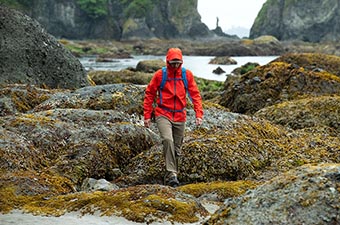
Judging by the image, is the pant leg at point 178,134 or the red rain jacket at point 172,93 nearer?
the red rain jacket at point 172,93

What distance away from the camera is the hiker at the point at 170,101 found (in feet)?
28.3

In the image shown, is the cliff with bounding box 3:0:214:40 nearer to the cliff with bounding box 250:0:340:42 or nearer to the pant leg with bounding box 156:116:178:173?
the cliff with bounding box 250:0:340:42

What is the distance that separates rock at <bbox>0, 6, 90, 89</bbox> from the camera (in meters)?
14.2

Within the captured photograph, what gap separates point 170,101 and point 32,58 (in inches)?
283

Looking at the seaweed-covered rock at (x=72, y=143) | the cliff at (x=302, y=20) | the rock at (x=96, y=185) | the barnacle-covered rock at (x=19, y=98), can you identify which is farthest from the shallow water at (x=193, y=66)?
the cliff at (x=302, y=20)

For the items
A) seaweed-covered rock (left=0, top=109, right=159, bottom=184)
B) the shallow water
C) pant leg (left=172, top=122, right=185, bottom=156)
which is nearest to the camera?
seaweed-covered rock (left=0, top=109, right=159, bottom=184)

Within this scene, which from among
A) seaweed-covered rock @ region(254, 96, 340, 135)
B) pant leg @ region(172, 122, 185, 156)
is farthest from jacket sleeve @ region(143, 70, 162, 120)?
seaweed-covered rock @ region(254, 96, 340, 135)

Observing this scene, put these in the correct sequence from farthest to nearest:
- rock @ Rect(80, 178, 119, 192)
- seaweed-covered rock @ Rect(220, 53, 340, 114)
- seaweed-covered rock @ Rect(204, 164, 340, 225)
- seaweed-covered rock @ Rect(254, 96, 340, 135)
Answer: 1. seaweed-covered rock @ Rect(220, 53, 340, 114)
2. seaweed-covered rock @ Rect(254, 96, 340, 135)
3. rock @ Rect(80, 178, 119, 192)
4. seaweed-covered rock @ Rect(204, 164, 340, 225)

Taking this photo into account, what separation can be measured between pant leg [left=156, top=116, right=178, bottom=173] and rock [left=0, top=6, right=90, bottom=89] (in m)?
6.56

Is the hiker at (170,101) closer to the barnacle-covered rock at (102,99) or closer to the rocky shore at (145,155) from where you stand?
the rocky shore at (145,155)

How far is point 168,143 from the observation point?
28.8ft

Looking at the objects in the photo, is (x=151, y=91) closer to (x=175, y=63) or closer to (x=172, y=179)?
(x=175, y=63)

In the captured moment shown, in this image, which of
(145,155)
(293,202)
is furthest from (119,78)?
(293,202)

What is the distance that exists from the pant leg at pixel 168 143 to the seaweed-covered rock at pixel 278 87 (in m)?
7.64
